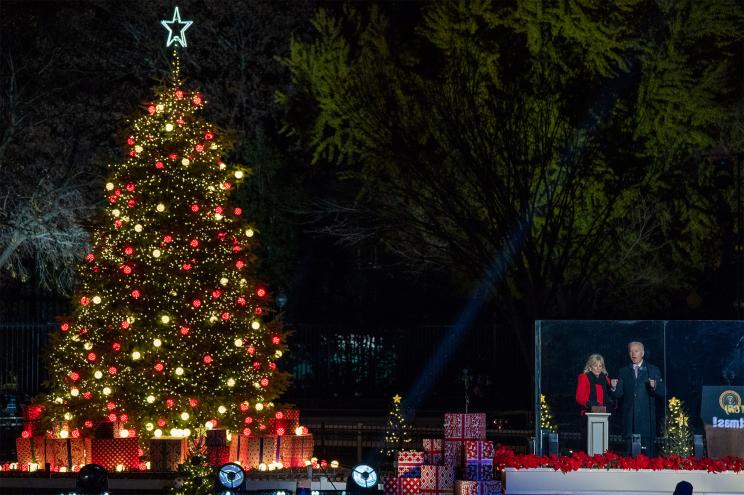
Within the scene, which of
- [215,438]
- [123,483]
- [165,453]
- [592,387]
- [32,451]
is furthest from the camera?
[32,451]

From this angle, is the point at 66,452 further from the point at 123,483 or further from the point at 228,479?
the point at 228,479

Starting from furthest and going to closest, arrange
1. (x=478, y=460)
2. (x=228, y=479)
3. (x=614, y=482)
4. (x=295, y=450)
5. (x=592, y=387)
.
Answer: (x=295, y=450), (x=592, y=387), (x=614, y=482), (x=478, y=460), (x=228, y=479)

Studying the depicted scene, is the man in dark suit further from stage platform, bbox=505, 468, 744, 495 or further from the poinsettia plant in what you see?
stage platform, bbox=505, 468, 744, 495

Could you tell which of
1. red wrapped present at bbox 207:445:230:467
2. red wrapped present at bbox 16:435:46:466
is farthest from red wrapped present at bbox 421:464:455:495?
red wrapped present at bbox 16:435:46:466

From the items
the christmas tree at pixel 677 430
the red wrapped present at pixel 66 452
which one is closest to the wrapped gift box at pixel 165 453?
the red wrapped present at pixel 66 452

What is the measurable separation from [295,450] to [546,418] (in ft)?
13.2

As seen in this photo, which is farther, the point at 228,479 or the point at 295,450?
the point at 295,450

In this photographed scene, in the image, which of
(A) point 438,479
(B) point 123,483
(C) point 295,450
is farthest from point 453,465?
(B) point 123,483

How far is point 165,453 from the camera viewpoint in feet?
67.4

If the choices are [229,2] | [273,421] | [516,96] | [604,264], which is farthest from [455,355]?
[273,421]

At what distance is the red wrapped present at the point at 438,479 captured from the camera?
714 inches

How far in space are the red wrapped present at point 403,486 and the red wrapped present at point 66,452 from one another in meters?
5.44

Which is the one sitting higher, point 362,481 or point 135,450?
point 135,450

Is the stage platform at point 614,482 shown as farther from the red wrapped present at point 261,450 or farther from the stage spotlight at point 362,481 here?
the red wrapped present at point 261,450
